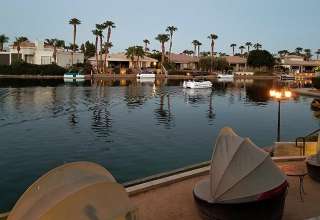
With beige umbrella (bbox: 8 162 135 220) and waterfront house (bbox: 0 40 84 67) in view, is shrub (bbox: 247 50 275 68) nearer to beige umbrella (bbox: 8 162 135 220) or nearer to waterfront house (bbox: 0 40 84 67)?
waterfront house (bbox: 0 40 84 67)

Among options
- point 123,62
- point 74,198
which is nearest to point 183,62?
point 123,62

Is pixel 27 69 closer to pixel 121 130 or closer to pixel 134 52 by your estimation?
pixel 134 52

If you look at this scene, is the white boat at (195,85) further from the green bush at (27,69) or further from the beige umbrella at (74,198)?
the beige umbrella at (74,198)

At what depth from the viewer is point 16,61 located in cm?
11962

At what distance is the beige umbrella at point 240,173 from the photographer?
1116 cm

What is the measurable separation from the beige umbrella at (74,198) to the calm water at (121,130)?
9.83 m

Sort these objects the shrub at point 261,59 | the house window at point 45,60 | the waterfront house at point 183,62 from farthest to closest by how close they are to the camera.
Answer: the waterfront house at point 183,62, the shrub at point 261,59, the house window at point 45,60

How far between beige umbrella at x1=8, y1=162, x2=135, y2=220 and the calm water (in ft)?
32.3

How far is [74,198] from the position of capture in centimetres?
767

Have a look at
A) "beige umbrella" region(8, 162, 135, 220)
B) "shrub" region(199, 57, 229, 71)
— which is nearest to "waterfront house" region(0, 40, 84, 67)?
"shrub" region(199, 57, 229, 71)

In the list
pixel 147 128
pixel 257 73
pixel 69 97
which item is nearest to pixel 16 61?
pixel 69 97

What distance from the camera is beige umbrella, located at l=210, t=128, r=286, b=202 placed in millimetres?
11156

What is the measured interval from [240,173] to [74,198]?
5.17 meters

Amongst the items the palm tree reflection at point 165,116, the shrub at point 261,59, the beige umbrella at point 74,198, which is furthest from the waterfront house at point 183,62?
the beige umbrella at point 74,198
